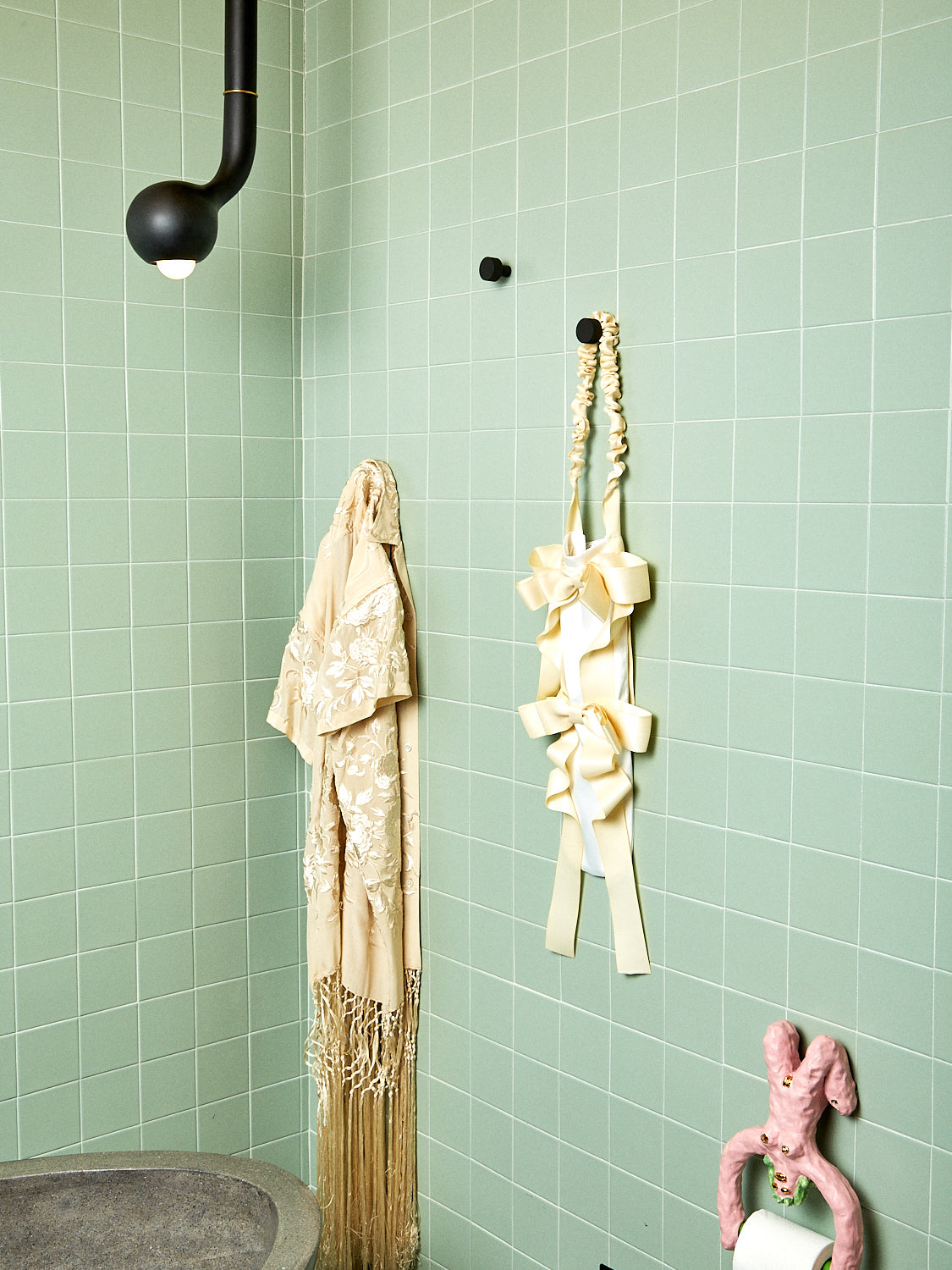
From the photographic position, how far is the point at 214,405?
2178 millimetres

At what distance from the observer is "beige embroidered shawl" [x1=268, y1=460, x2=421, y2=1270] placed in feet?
6.61

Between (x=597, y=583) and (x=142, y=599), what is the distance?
0.88 m

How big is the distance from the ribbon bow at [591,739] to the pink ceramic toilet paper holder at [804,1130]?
Result: 39cm

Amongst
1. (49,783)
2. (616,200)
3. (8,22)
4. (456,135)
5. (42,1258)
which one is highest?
(8,22)

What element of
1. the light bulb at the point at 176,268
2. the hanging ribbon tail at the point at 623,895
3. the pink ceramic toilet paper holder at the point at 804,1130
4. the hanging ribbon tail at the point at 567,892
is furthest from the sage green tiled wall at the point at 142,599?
the pink ceramic toilet paper holder at the point at 804,1130

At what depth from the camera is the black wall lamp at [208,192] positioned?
1674 mm

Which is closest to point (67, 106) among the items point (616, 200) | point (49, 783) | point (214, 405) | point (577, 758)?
point (214, 405)

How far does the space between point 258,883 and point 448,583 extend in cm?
73

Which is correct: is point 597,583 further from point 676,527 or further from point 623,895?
point 623,895

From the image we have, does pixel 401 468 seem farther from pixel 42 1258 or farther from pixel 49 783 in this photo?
pixel 42 1258

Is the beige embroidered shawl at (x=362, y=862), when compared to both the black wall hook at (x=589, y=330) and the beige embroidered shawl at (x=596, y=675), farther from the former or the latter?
the black wall hook at (x=589, y=330)

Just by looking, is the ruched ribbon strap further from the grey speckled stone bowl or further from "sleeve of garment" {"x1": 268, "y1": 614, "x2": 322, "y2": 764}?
the grey speckled stone bowl

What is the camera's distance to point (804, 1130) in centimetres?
144

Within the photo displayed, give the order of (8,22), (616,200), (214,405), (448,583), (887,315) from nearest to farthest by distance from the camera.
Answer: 1. (887,315)
2. (616,200)
3. (8,22)
4. (448,583)
5. (214,405)
